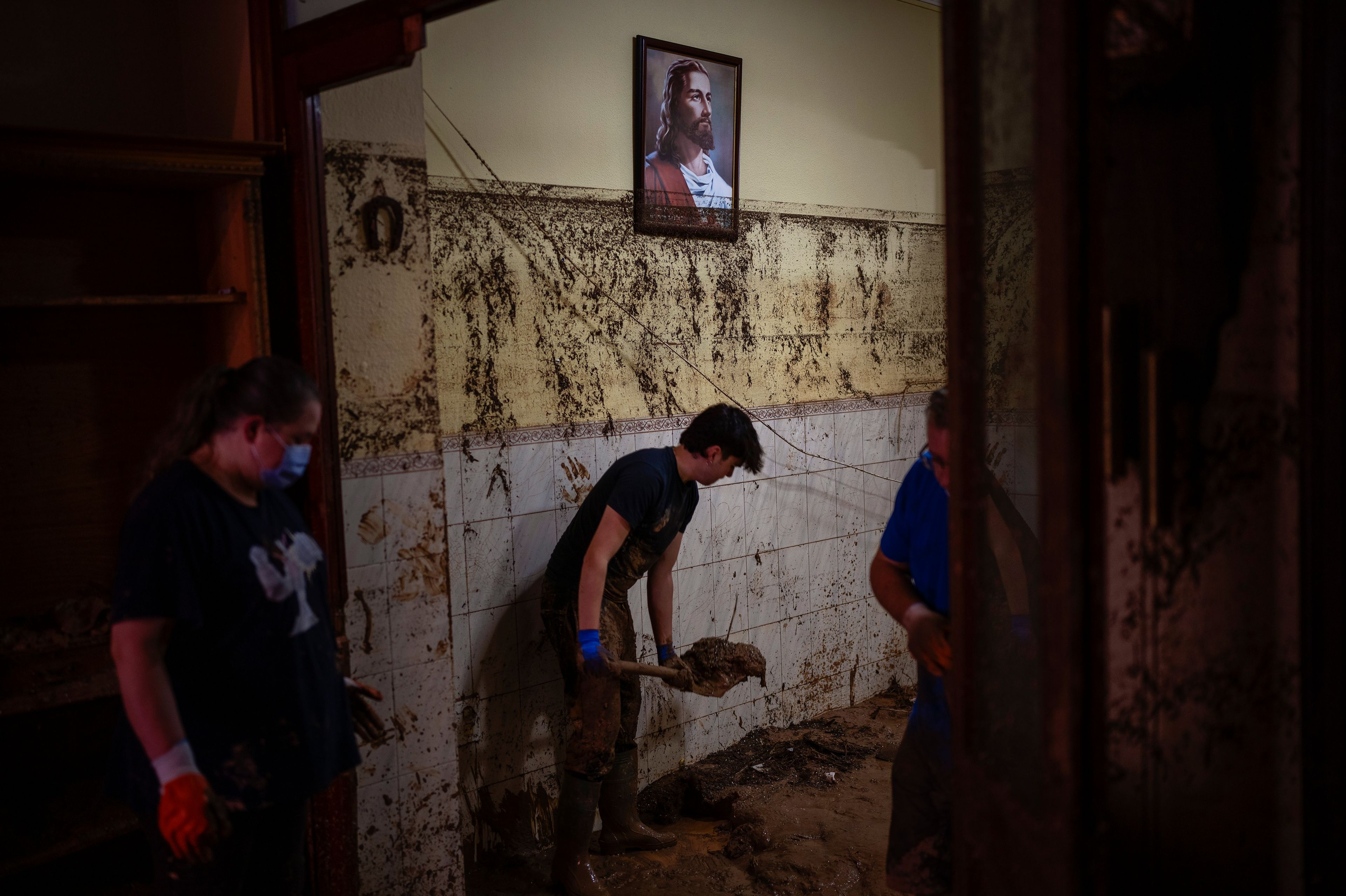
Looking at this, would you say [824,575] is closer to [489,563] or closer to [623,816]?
[623,816]

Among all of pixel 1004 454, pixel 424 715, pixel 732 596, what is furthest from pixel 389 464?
pixel 1004 454

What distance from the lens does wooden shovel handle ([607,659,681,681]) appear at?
3264 millimetres

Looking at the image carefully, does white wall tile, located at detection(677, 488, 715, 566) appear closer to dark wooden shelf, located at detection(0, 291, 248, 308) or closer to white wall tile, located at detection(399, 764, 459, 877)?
white wall tile, located at detection(399, 764, 459, 877)

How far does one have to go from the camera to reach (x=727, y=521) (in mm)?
4258

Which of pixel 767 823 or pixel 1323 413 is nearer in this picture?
pixel 1323 413

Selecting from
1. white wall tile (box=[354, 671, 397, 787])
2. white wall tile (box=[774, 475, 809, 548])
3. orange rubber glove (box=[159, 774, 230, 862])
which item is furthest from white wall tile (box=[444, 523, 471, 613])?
white wall tile (box=[774, 475, 809, 548])

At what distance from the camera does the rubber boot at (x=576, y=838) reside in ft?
10.6

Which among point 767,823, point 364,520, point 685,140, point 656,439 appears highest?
point 685,140

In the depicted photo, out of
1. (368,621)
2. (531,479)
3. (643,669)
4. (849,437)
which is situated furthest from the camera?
(849,437)

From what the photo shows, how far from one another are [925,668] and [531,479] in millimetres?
1748

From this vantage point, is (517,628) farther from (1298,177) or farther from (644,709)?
(1298,177)

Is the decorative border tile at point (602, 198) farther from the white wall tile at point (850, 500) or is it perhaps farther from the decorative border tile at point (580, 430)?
the white wall tile at point (850, 500)

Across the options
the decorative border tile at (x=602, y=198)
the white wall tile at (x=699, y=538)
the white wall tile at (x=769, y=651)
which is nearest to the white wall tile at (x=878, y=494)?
the white wall tile at (x=769, y=651)

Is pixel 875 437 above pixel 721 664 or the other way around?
above
